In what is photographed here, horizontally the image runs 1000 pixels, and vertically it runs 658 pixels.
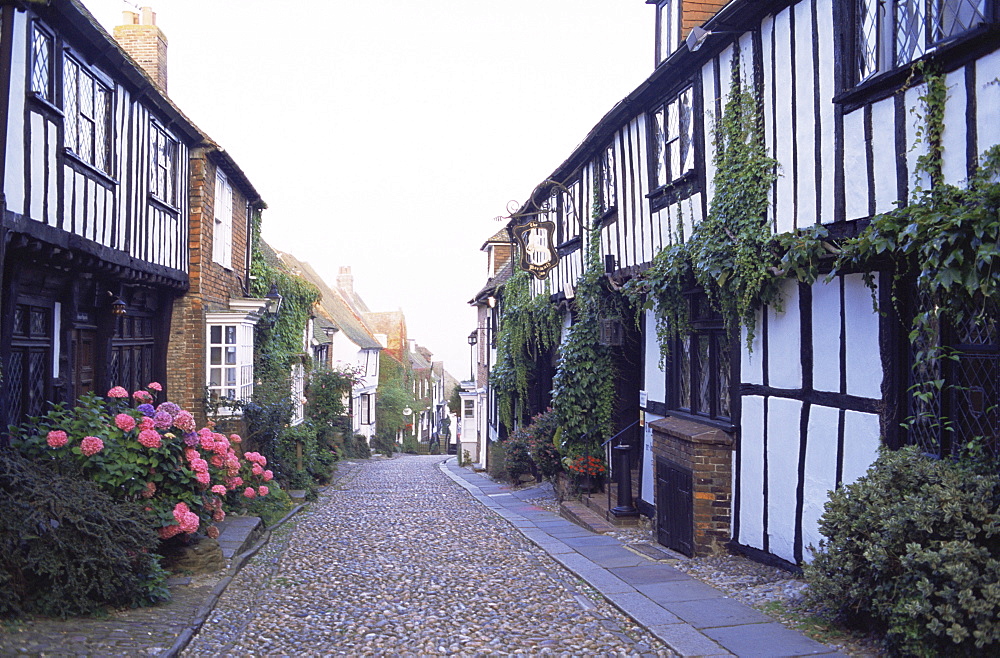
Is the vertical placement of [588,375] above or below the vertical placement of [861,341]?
below

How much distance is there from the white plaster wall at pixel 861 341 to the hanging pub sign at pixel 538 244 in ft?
23.7

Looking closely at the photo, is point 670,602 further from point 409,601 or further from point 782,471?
point 409,601

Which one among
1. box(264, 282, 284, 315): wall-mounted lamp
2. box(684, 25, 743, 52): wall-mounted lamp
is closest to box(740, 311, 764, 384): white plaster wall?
box(684, 25, 743, 52): wall-mounted lamp

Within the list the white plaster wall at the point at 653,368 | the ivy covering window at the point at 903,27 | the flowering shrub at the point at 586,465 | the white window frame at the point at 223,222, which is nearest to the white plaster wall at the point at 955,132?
the ivy covering window at the point at 903,27

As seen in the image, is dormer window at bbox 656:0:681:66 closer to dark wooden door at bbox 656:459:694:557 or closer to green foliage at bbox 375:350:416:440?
dark wooden door at bbox 656:459:694:557

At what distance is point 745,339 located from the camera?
830 centimetres

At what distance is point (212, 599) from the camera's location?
22.5 ft

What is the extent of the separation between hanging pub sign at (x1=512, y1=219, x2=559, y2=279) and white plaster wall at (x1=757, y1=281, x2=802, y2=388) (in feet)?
19.9

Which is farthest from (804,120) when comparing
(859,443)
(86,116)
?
(86,116)

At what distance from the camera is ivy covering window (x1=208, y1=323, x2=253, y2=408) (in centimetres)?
1263

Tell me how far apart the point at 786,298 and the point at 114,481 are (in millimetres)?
6197

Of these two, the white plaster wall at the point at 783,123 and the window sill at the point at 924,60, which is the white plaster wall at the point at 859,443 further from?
the window sill at the point at 924,60

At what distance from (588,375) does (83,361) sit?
22.6 ft

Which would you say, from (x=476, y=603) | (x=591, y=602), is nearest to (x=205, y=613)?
(x=476, y=603)
